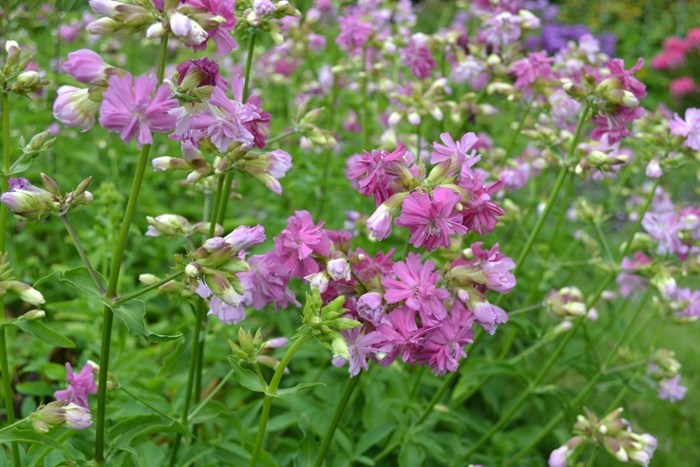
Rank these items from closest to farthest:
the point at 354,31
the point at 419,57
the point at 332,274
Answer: the point at 332,274 → the point at 419,57 → the point at 354,31

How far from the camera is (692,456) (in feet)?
12.0

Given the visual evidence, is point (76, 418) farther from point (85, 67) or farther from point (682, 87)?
point (682, 87)

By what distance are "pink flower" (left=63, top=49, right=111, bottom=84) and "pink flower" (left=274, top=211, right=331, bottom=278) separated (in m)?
0.49

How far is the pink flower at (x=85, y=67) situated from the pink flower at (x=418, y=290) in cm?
69

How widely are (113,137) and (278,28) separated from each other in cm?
254

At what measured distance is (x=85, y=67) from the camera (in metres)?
1.44

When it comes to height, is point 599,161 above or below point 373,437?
above

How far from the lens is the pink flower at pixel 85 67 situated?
1.43m

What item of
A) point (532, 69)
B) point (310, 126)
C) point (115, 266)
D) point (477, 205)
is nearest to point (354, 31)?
point (532, 69)

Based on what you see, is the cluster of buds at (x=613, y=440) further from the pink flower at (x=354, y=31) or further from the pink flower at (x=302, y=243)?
the pink flower at (x=354, y=31)

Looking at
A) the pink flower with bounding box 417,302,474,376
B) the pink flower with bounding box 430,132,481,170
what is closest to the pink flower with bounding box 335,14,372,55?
the pink flower with bounding box 430,132,481,170

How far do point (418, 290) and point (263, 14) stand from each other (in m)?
0.87

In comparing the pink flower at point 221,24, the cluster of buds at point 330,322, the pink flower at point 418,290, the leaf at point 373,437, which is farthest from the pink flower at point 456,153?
the leaf at point 373,437

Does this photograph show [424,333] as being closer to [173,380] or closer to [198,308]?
[198,308]
